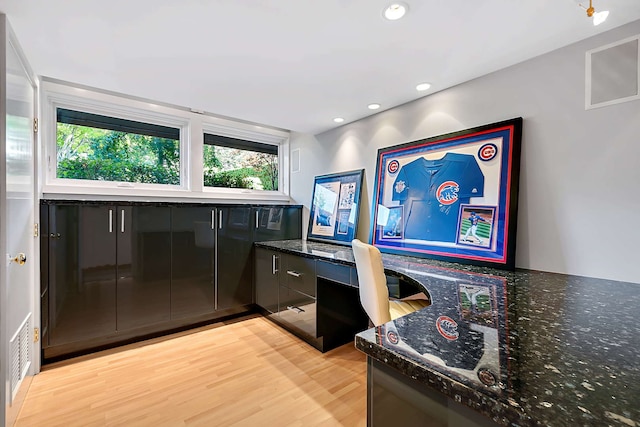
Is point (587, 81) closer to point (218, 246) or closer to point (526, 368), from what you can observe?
point (526, 368)

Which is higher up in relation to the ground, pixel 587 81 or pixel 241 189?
pixel 587 81

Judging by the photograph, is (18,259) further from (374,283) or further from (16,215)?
(374,283)

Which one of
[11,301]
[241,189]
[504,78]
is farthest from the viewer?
[241,189]

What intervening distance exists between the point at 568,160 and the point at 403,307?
4.36ft

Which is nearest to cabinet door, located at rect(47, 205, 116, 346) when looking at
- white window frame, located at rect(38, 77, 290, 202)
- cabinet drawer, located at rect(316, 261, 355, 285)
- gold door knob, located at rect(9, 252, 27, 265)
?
white window frame, located at rect(38, 77, 290, 202)

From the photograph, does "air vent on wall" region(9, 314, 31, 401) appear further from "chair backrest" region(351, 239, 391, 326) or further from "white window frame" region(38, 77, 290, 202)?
"chair backrest" region(351, 239, 391, 326)

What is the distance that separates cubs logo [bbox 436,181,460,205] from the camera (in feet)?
7.09

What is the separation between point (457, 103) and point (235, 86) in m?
1.77

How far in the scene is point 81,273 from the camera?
238cm

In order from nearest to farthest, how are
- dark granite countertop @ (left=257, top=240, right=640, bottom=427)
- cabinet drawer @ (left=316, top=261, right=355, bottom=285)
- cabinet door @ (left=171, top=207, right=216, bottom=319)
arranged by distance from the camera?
dark granite countertop @ (left=257, top=240, right=640, bottom=427) → cabinet drawer @ (left=316, top=261, right=355, bottom=285) → cabinet door @ (left=171, top=207, right=216, bottom=319)

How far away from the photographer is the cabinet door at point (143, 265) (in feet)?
8.38

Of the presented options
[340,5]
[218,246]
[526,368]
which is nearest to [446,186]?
[340,5]

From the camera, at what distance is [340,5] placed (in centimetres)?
140

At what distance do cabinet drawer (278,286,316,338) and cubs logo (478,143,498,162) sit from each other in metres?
1.74
